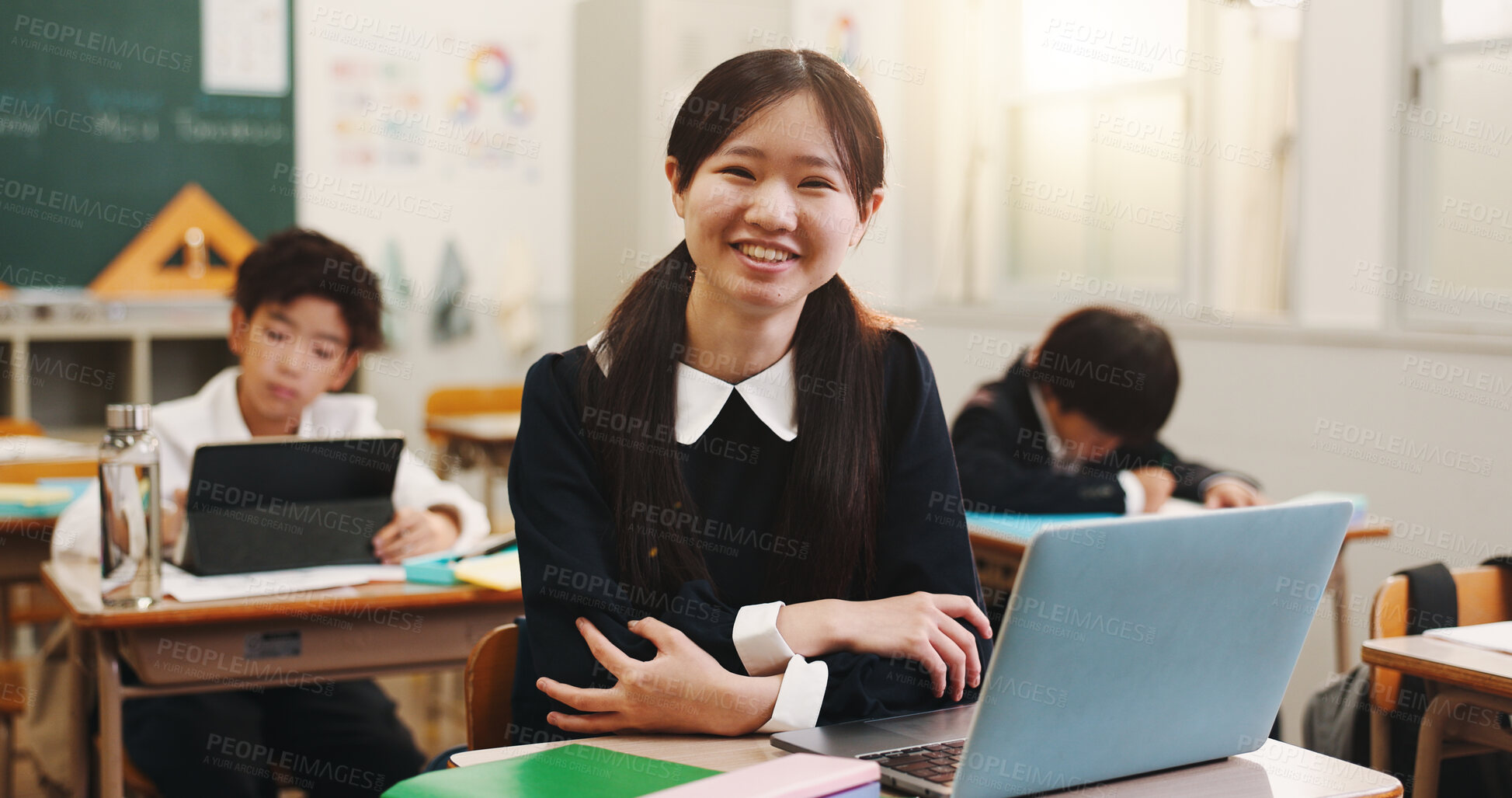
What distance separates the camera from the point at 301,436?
2.19m

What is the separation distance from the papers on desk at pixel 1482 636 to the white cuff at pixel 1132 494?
0.98 metres

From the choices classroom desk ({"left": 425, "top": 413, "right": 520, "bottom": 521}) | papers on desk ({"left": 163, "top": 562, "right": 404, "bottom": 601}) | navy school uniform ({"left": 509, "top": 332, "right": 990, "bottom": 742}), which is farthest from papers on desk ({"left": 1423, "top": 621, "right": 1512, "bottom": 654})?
classroom desk ({"left": 425, "top": 413, "right": 520, "bottom": 521})

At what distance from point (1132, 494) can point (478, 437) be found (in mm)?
2293

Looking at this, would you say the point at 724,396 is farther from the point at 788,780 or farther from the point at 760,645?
the point at 788,780

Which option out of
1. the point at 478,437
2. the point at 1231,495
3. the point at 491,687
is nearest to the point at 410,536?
the point at 491,687

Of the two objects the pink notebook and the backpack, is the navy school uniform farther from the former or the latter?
the backpack

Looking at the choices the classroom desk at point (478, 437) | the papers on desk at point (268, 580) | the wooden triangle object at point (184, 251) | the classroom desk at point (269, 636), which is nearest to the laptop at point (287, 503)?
the papers on desk at point (268, 580)

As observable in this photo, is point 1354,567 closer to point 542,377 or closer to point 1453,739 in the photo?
point 1453,739

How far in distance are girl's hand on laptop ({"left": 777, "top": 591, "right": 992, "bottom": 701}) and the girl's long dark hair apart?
105 mm

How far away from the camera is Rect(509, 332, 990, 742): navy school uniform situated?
1.21 m

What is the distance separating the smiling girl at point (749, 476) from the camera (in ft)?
3.94

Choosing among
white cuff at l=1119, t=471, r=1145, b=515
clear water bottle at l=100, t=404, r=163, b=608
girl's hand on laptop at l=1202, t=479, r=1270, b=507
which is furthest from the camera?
girl's hand on laptop at l=1202, t=479, r=1270, b=507

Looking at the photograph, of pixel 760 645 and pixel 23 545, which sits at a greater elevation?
pixel 760 645

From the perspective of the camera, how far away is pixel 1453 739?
1789mm
